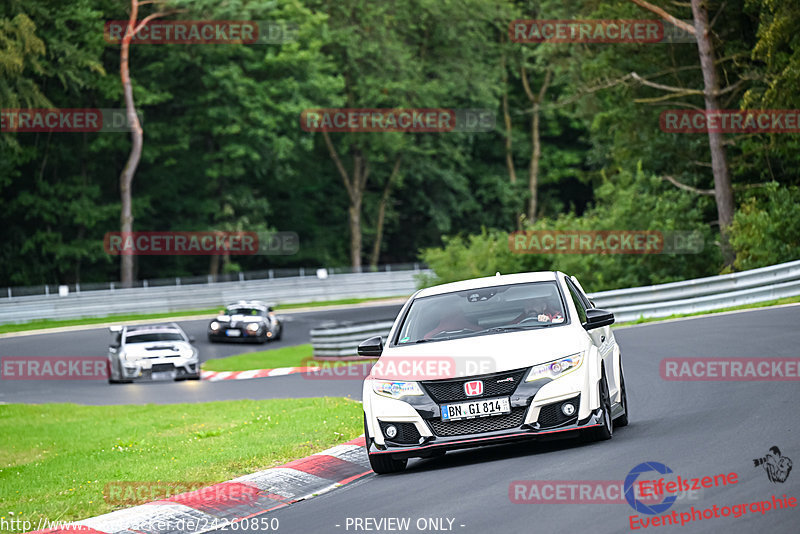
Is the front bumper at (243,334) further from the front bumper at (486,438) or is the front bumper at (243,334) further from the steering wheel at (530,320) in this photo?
the front bumper at (486,438)

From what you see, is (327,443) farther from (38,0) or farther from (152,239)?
(152,239)

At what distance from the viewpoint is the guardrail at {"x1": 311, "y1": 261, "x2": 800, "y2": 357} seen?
2653 centimetres

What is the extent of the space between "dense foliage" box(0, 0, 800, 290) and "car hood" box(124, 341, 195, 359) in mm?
12921

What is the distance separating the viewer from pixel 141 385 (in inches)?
1030

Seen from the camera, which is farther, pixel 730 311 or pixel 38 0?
pixel 38 0

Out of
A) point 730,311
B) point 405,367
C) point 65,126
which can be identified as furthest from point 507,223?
point 405,367

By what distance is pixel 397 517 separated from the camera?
319 inches

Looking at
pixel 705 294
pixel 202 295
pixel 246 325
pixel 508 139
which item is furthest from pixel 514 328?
pixel 508 139

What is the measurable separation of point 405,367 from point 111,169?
2260 inches

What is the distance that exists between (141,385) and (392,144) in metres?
42.4

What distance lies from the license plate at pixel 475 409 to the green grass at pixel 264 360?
20109mm

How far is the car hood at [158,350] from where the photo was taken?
87.8 feet

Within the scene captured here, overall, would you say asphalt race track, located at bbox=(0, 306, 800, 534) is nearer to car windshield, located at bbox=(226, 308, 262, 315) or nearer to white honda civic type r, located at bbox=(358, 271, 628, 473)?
white honda civic type r, located at bbox=(358, 271, 628, 473)

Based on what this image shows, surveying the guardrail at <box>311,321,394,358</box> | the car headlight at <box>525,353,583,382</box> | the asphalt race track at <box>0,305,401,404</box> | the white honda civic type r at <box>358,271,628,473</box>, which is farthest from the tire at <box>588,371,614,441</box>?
the guardrail at <box>311,321,394,358</box>
